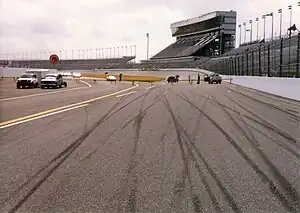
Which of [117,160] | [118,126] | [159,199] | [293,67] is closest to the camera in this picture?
[159,199]

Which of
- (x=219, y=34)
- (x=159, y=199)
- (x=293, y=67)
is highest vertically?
(x=219, y=34)

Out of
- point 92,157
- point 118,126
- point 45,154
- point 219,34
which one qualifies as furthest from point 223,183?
point 219,34

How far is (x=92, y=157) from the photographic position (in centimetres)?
806

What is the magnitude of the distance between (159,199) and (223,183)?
3.87 ft

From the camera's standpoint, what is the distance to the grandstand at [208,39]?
134 metres

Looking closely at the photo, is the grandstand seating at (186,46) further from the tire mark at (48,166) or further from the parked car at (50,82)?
the tire mark at (48,166)

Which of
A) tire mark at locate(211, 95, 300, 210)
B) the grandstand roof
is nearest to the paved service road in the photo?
tire mark at locate(211, 95, 300, 210)

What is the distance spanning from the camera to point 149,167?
728cm

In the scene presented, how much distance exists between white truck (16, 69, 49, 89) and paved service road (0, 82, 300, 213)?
3018 centimetres

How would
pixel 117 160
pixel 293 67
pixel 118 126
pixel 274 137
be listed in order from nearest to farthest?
1. pixel 117 160
2. pixel 274 137
3. pixel 118 126
4. pixel 293 67

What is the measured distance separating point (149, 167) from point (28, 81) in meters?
37.3

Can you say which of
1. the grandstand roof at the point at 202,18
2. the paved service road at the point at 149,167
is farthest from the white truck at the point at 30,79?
the grandstand roof at the point at 202,18

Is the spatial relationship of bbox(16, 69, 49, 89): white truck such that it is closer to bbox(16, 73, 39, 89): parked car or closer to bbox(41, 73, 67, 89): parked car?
bbox(16, 73, 39, 89): parked car

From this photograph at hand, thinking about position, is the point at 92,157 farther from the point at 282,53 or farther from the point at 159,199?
the point at 282,53
